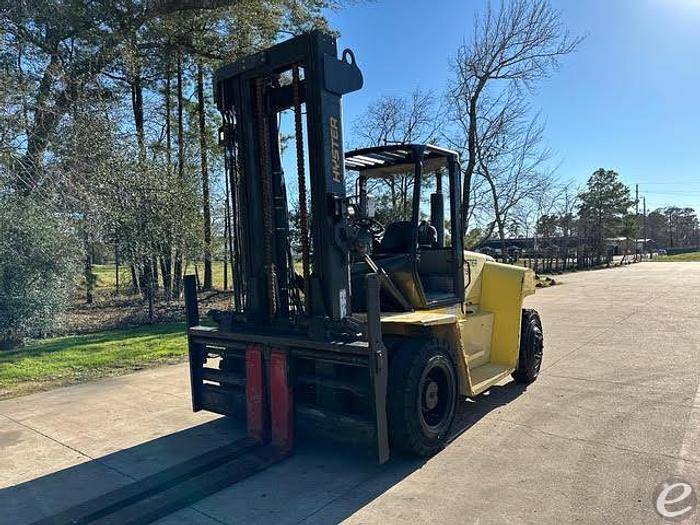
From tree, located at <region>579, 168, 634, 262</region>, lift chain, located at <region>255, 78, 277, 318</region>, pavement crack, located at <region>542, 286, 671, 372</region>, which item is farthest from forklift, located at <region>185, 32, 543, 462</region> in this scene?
tree, located at <region>579, 168, 634, 262</region>

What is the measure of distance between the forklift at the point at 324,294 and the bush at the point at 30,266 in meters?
6.41

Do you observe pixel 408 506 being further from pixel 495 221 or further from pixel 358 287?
pixel 495 221

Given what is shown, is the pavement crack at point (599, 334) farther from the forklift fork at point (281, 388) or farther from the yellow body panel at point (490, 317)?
the forklift fork at point (281, 388)

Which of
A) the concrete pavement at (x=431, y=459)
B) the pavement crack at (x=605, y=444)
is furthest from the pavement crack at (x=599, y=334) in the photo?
the pavement crack at (x=605, y=444)

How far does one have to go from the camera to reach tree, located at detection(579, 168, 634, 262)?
133 feet

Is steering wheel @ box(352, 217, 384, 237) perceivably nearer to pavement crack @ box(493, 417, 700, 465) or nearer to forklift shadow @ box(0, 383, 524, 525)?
forklift shadow @ box(0, 383, 524, 525)

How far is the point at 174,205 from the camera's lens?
14.4 meters

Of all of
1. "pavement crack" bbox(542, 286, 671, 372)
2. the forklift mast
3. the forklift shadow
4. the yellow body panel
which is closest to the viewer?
the forklift shadow

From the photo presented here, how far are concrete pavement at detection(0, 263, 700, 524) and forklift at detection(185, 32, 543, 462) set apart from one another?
0.32m

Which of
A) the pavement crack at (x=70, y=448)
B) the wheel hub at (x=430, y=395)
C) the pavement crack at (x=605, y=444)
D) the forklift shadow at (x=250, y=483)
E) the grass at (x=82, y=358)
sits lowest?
the pavement crack at (x=605, y=444)

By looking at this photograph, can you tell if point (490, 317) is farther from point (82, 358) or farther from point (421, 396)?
point (82, 358)

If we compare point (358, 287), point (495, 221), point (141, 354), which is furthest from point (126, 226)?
point (495, 221)

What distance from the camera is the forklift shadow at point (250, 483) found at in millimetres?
3602

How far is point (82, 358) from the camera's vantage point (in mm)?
8633
